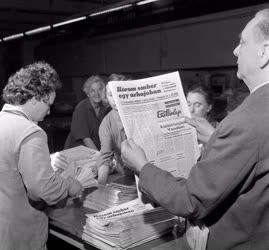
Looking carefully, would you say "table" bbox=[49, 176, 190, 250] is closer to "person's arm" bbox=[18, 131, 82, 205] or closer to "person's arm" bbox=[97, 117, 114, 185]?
"person's arm" bbox=[18, 131, 82, 205]

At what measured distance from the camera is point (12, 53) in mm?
12227

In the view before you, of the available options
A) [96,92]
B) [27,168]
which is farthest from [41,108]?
[96,92]

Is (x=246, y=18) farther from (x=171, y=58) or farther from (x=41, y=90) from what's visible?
(x=41, y=90)

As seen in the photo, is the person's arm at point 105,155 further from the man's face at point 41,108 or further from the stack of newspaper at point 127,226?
the stack of newspaper at point 127,226

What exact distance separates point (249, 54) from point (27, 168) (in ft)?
3.52

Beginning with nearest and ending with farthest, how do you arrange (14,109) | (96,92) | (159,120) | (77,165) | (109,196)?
(159,120) → (14,109) → (109,196) → (77,165) → (96,92)

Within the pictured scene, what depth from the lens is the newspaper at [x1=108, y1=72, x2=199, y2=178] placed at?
1.39 m

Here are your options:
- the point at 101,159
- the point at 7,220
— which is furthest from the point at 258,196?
the point at 101,159

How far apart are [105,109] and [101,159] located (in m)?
1.63

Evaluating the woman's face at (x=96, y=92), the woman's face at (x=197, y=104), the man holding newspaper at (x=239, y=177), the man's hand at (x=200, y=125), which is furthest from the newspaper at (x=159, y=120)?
the woman's face at (x=96, y=92)

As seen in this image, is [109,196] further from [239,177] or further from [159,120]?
[239,177]

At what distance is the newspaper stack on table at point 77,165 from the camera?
2040 mm

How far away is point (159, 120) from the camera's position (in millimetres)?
1472

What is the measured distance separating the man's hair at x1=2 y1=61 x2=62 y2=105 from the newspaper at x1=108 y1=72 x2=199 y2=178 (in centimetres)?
61
